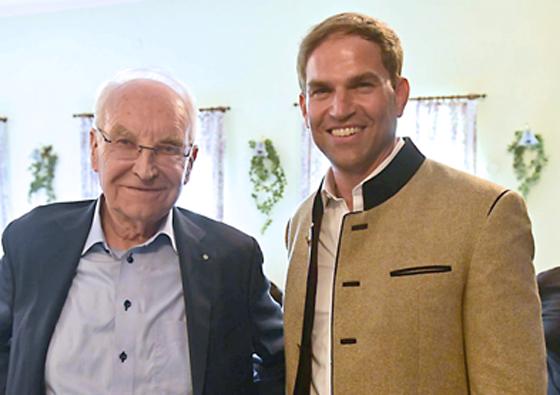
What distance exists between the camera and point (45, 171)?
6758 mm

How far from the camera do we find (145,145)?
1338 millimetres

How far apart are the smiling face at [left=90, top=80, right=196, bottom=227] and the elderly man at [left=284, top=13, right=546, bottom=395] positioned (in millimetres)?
345

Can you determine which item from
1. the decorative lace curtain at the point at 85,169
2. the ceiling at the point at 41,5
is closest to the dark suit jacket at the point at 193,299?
the decorative lace curtain at the point at 85,169

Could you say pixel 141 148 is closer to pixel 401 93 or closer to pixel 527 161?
pixel 401 93

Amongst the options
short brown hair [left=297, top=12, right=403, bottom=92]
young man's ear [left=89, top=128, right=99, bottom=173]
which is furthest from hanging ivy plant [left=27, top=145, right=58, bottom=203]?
short brown hair [left=297, top=12, right=403, bottom=92]

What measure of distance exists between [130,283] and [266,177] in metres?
4.56

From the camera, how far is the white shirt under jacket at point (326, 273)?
128 cm

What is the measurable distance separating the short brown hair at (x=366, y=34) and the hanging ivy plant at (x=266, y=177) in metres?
4.56

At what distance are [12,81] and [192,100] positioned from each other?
21.2ft

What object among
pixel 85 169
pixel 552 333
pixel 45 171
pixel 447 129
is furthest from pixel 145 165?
pixel 45 171

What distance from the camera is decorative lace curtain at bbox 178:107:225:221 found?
19.7ft

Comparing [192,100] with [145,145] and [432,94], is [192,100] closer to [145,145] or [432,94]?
[145,145]

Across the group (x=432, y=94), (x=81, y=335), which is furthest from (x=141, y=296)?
(x=432, y=94)

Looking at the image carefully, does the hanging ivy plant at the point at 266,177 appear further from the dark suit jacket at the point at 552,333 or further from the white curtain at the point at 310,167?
the dark suit jacket at the point at 552,333
